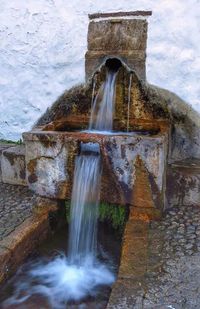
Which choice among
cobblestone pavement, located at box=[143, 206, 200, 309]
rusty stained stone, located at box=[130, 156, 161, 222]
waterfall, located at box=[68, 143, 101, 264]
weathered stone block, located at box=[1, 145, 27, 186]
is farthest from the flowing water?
weathered stone block, located at box=[1, 145, 27, 186]

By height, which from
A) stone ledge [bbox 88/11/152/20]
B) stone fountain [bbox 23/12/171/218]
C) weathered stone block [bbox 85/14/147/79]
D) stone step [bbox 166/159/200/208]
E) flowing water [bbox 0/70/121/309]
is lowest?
flowing water [bbox 0/70/121/309]

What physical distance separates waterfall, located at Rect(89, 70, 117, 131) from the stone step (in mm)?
831

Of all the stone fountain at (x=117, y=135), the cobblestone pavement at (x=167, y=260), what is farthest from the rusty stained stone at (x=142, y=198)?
the cobblestone pavement at (x=167, y=260)

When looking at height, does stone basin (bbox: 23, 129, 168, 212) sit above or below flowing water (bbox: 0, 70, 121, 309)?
above

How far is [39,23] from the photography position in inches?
165

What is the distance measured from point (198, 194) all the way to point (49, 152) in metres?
1.49

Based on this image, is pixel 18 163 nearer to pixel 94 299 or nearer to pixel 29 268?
pixel 29 268

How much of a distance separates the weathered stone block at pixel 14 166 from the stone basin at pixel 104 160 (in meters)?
0.67

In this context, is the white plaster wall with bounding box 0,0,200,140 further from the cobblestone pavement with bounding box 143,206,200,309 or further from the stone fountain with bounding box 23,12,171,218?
the cobblestone pavement with bounding box 143,206,200,309

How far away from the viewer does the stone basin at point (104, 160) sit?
3215 mm

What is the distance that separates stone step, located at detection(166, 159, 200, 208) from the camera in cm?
364

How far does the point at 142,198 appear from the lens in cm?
339

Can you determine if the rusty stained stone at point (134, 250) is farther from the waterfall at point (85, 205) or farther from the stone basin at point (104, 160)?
the waterfall at point (85, 205)

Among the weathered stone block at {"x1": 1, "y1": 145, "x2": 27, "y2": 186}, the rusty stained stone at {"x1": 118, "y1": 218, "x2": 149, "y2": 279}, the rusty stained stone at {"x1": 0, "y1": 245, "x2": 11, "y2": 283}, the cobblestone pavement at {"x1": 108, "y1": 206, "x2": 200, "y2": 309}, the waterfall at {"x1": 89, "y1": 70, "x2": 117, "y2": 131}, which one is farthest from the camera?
the weathered stone block at {"x1": 1, "y1": 145, "x2": 27, "y2": 186}
